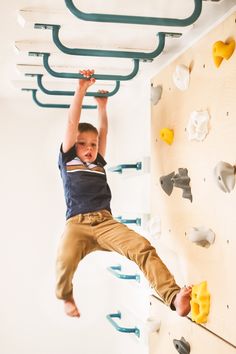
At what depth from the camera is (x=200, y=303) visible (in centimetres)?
167

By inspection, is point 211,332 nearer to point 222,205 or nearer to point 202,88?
point 222,205

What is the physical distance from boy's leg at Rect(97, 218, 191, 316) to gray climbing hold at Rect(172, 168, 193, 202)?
0.23 m

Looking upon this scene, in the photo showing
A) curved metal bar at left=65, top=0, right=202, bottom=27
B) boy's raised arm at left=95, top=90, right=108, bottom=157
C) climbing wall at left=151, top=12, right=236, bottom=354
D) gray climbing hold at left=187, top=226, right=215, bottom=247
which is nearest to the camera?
curved metal bar at left=65, top=0, right=202, bottom=27

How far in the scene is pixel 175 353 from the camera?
2.00 m

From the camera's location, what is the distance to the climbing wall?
1.56 m

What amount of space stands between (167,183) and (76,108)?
17.8 inches

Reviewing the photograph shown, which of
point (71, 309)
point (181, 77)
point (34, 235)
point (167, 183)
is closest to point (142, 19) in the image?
point (181, 77)

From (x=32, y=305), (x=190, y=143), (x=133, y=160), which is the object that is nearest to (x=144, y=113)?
(x=133, y=160)

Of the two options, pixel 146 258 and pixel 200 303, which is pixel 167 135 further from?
pixel 200 303

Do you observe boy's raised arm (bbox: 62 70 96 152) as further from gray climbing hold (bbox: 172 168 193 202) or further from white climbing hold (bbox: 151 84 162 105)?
gray climbing hold (bbox: 172 168 193 202)

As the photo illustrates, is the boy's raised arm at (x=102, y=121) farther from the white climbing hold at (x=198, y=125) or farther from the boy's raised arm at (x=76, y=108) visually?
the white climbing hold at (x=198, y=125)

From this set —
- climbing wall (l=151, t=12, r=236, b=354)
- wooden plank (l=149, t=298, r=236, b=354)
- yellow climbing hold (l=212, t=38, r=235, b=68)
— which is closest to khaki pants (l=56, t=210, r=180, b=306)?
climbing wall (l=151, t=12, r=236, b=354)

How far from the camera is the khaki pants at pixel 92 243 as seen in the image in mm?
1892

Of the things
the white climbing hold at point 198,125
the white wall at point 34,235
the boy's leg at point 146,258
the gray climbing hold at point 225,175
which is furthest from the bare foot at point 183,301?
the white wall at point 34,235
